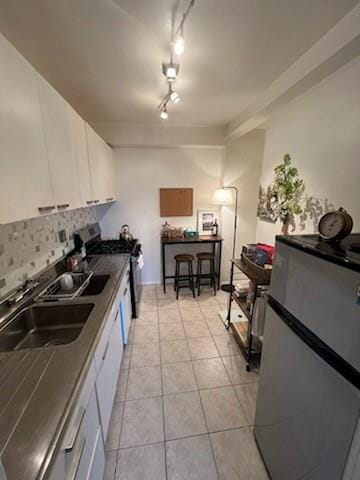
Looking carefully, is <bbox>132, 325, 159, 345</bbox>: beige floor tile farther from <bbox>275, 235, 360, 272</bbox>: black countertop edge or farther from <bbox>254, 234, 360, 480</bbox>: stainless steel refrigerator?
<bbox>275, 235, 360, 272</bbox>: black countertop edge

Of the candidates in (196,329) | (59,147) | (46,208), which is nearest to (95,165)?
(59,147)

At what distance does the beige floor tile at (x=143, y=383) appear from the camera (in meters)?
1.82

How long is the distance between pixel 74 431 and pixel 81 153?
1.85 metres

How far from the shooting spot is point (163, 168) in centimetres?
342

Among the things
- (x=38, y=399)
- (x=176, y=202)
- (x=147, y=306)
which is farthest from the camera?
(x=176, y=202)

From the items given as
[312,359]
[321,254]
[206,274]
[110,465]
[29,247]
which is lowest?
[110,465]

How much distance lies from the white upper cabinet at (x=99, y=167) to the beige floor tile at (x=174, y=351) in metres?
1.75

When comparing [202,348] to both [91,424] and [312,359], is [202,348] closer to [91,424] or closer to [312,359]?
[91,424]

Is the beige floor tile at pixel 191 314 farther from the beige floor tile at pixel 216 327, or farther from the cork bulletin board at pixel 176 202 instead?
the cork bulletin board at pixel 176 202

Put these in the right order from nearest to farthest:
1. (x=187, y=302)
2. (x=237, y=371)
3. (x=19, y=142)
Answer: (x=19, y=142), (x=237, y=371), (x=187, y=302)

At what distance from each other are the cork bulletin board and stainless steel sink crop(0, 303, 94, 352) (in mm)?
2308

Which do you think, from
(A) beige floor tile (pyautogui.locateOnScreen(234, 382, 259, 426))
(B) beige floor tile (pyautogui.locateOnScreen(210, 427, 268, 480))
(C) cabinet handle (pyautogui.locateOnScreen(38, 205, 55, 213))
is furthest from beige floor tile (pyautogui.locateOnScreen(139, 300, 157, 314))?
(C) cabinet handle (pyautogui.locateOnScreen(38, 205, 55, 213))

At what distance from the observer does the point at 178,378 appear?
1.97 meters

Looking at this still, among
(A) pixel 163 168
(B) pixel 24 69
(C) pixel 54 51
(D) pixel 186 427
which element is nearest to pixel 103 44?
(C) pixel 54 51
